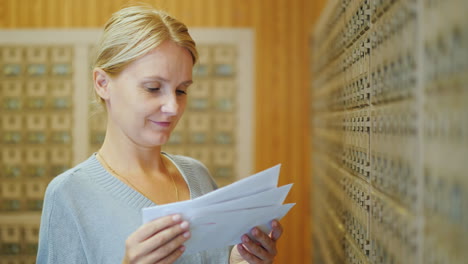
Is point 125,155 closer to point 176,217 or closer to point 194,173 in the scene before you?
point 194,173

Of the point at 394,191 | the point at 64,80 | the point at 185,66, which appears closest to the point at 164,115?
the point at 185,66

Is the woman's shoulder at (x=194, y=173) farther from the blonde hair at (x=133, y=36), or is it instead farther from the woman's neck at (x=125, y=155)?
the blonde hair at (x=133, y=36)

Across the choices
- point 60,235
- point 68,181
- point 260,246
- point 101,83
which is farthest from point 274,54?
point 60,235

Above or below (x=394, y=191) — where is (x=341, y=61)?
above

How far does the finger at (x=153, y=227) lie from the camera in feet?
4.12

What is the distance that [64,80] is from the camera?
12.5 ft

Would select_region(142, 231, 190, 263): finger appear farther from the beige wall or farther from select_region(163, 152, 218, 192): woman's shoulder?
the beige wall

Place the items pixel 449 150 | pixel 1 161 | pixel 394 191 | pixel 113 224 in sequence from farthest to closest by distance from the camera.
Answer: pixel 1 161 < pixel 113 224 < pixel 394 191 < pixel 449 150

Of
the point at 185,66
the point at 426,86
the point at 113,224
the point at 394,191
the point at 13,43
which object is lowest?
the point at 113,224

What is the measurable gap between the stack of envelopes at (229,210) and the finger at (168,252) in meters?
0.04

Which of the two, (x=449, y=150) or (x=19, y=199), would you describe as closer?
(x=449, y=150)

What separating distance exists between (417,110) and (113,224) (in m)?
0.97

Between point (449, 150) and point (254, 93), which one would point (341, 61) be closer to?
point (449, 150)

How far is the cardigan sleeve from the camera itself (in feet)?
4.73
